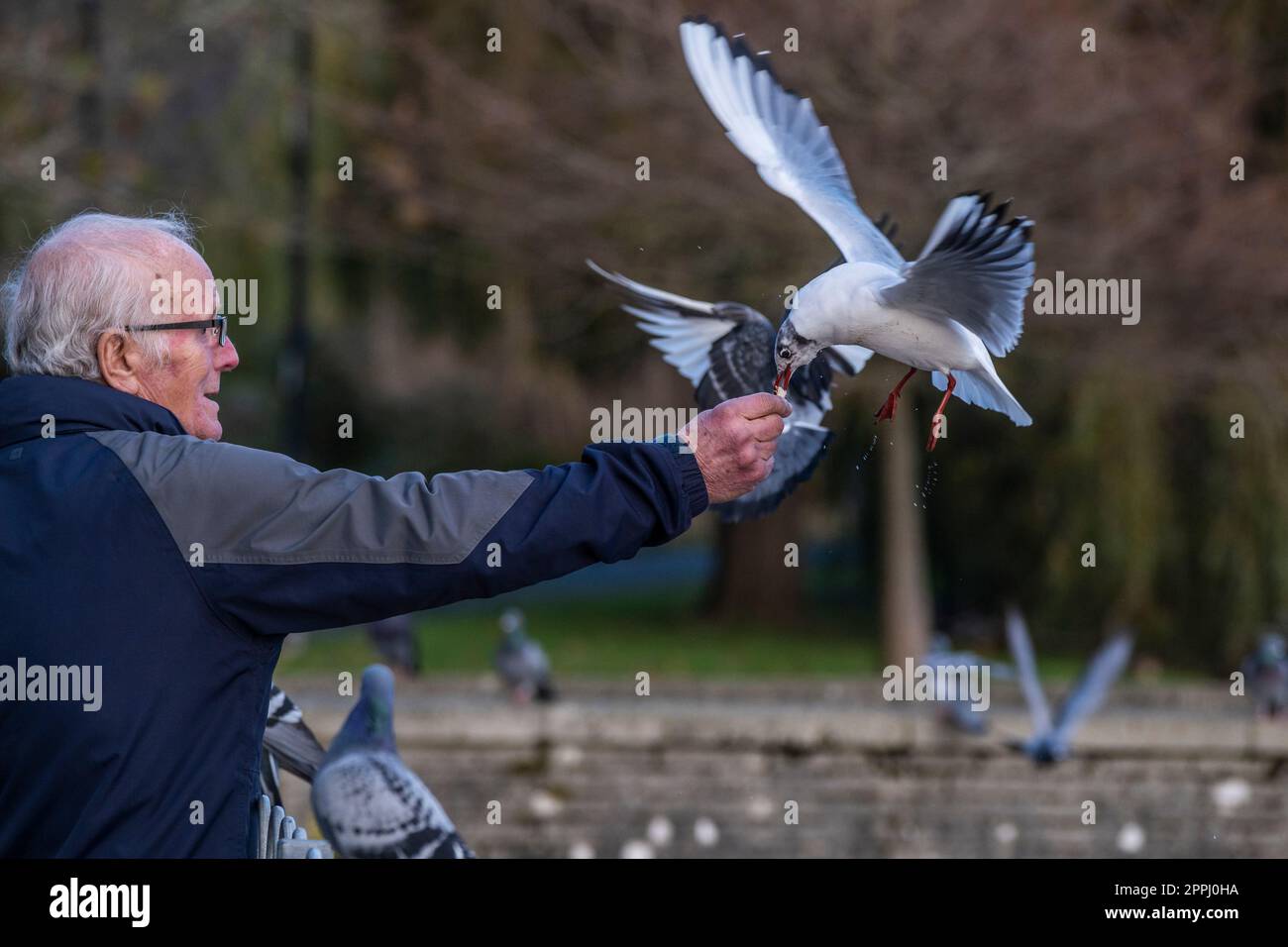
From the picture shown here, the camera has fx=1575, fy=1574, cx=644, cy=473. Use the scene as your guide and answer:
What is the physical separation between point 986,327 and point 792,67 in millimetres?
8096

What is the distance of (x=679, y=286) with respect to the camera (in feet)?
35.5

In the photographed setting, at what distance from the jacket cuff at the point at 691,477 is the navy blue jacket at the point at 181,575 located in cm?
5

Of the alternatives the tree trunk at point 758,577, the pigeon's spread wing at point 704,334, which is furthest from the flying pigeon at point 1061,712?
the tree trunk at point 758,577

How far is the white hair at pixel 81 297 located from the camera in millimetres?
2119

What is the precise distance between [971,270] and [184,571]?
1214mm

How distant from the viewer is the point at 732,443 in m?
2.08

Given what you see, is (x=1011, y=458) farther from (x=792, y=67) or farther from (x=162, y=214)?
(x=162, y=214)

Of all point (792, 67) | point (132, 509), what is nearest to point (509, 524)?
point (132, 509)

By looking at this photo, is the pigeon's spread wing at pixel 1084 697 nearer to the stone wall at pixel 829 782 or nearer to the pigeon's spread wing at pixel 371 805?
the stone wall at pixel 829 782

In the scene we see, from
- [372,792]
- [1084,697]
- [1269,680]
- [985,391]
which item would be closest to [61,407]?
[985,391]

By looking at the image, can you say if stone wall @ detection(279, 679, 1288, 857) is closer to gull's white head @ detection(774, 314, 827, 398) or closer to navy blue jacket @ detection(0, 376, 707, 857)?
gull's white head @ detection(774, 314, 827, 398)

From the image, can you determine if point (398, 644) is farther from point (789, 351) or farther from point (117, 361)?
point (117, 361)

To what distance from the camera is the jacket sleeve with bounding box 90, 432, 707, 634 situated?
1935mm

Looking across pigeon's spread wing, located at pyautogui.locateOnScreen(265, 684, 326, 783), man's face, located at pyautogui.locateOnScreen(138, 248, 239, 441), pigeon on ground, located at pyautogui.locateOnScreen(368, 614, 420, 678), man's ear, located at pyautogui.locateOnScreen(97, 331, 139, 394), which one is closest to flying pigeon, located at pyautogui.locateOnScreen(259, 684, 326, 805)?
pigeon's spread wing, located at pyautogui.locateOnScreen(265, 684, 326, 783)
